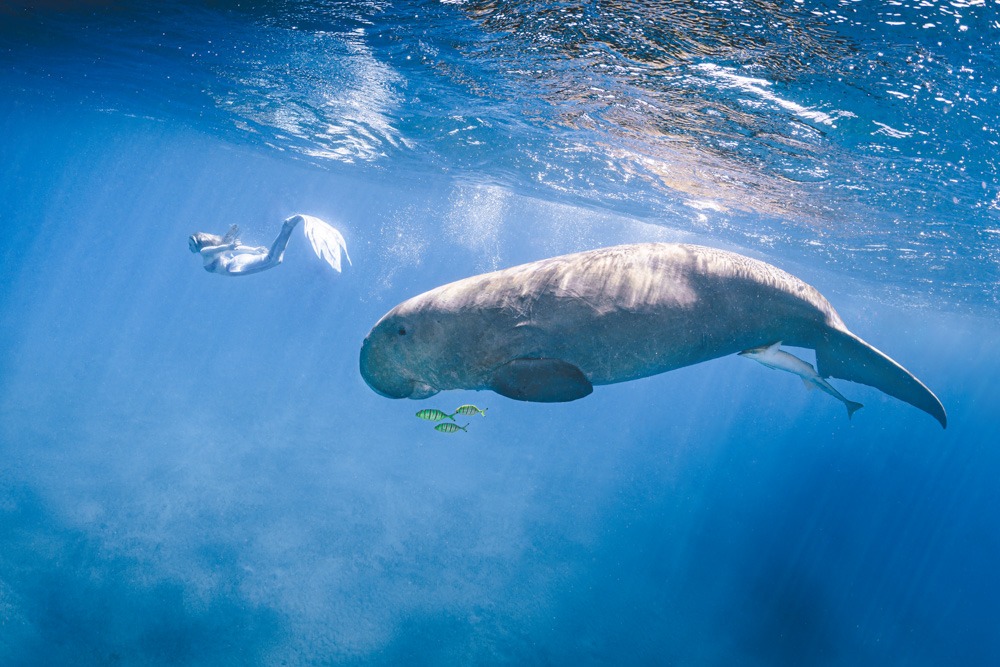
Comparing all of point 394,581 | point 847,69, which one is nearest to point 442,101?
point 847,69

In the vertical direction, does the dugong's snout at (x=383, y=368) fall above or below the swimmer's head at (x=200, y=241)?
above

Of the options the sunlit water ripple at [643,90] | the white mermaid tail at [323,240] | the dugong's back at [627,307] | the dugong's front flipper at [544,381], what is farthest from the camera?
the white mermaid tail at [323,240]

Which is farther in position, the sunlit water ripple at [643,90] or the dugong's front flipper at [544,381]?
the sunlit water ripple at [643,90]

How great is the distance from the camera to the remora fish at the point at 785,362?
10.6ft

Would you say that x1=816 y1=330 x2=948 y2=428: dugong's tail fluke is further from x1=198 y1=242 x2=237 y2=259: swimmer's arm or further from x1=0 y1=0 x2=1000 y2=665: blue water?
x1=198 y1=242 x2=237 y2=259: swimmer's arm

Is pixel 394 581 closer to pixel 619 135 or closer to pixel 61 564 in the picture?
pixel 61 564

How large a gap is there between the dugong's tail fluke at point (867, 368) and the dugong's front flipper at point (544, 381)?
1934mm

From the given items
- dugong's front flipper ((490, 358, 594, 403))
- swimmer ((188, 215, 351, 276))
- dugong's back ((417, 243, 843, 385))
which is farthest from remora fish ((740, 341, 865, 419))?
swimmer ((188, 215, 351, 276))

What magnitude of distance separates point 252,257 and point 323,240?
2.28 m

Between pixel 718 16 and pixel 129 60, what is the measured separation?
14334 millimetres

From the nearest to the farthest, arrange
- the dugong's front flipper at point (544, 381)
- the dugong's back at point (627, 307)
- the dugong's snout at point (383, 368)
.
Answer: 1. the dugong's front flipper at point (544, 381)
2. the dugong's back at point (627, 307)
3. the dugong's snout at point (383, 368)

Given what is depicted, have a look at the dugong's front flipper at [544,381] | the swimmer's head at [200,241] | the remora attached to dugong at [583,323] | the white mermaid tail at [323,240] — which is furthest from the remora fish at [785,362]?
the swimmer's head at [200,241]

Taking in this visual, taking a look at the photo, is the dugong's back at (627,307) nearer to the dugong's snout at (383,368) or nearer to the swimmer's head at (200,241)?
the dugong's snout at (383,368)

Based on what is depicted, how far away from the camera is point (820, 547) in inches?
862
